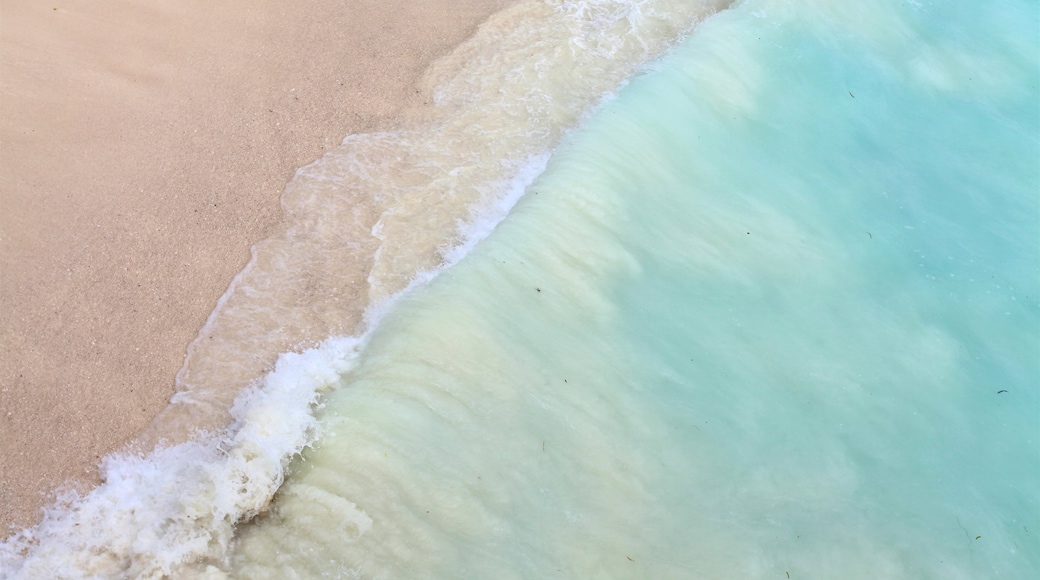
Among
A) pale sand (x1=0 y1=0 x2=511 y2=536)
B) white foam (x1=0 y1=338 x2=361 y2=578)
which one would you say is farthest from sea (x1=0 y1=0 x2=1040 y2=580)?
pale sand (x1=0 y1=0 x2=511 y2=536)

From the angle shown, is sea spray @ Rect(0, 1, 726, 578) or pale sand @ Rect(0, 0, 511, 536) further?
pale sand @ Rect(0, 0, 511, 536)

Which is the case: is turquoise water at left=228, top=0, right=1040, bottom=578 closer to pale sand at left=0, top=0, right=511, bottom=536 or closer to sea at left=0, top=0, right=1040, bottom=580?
sea at left=0, top=0, right=1040, bottom=580

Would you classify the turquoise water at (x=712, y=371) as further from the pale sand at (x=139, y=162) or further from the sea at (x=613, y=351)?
the pale sand at (x=139, y=162)

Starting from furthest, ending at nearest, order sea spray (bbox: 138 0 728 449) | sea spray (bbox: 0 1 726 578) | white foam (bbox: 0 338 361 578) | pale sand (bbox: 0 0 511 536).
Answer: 1. sea spray (bbox: 138 0 728 449)
2. pale sand (bbox: 0 0 511 536)
3. sea spray (bbox: 0 1 726 578)
4. white foam (bbox: 0 338 361 578)

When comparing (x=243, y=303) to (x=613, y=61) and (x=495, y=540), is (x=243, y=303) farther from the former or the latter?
(x=613, y=61)

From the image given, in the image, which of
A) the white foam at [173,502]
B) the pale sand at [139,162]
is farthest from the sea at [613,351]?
the pale sand at [139,162]

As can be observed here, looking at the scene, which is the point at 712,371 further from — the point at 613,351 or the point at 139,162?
the point at 139,162

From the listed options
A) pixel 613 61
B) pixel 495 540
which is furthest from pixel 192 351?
pixel 613 61
